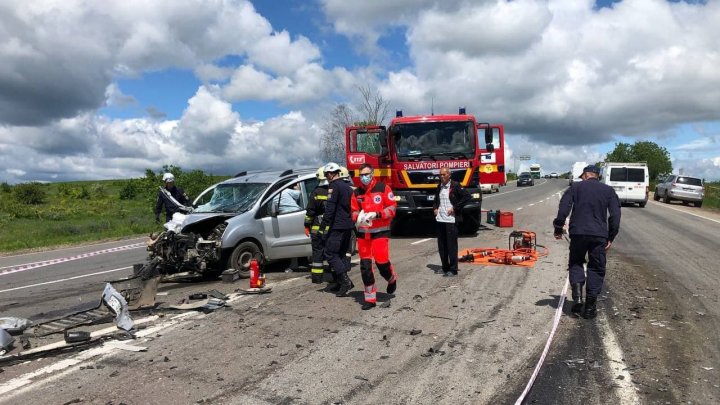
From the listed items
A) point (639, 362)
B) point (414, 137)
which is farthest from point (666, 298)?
point (414, 137)

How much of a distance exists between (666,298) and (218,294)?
5.91m

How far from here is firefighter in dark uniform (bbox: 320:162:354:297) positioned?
7.02m

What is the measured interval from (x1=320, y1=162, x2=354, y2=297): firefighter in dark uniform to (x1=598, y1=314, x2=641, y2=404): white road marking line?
323 cm

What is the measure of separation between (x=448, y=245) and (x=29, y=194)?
4876 cm

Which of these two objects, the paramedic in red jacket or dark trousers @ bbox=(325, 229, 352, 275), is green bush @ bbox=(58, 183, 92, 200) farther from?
the paramedic in red jacket

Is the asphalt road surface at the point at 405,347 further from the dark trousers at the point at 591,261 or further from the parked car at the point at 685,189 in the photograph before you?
the parked car at the point at 685,189

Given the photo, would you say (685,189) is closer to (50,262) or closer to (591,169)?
(591,169)

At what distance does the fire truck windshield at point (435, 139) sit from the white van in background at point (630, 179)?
15.8m

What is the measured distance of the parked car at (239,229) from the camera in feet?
26.1

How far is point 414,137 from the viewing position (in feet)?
44.0

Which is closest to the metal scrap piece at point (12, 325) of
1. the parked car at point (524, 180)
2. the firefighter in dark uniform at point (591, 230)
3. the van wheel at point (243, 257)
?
the van wheel at point (243, 257)

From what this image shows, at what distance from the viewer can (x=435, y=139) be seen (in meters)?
13.4

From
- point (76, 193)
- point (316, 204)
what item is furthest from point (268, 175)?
point (76, 193)

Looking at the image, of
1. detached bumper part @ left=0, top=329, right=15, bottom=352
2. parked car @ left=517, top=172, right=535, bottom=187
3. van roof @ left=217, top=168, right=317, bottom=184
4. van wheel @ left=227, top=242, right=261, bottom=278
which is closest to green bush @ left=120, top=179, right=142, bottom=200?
parked car @ left=517, top=172, right=535, bottom=187
